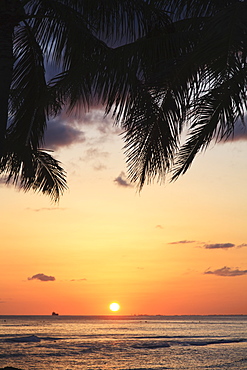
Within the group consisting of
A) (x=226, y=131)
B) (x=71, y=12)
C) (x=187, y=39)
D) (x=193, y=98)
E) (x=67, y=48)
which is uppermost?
(x=71, y=12)

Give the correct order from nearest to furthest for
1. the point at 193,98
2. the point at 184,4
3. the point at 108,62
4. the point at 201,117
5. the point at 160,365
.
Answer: the point at 201,117
the point at 193,98
the point at 108,62
the point at 184,4
the point at 160,365

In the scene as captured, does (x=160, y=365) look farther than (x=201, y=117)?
Yes

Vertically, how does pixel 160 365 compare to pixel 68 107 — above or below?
below

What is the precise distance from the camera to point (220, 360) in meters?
28.1

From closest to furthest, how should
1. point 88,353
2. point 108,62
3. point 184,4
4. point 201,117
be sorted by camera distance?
point 201,117
point 108,62
point 184,4
point 88,353

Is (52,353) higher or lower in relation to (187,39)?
lower

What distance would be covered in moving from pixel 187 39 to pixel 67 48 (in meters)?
2.58

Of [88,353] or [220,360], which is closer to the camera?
[220,360]

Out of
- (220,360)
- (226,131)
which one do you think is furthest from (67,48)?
(220,360)

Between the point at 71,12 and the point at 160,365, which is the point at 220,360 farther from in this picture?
the point at 71,12

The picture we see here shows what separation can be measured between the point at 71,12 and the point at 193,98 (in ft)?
11.6

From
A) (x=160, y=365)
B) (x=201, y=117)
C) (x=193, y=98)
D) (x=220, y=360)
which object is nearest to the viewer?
(x=201, y=117)

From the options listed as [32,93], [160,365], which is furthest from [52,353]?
[32,93]

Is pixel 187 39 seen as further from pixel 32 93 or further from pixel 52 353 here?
pixel 52 353
